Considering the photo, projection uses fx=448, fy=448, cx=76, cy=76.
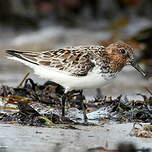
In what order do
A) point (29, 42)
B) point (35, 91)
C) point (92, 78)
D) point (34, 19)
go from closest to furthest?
1. point (92, 78)
2. point (35, 91)
3. point (29, 42)
4. point (34, 19)

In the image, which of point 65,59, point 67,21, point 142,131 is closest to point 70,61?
point 65,59

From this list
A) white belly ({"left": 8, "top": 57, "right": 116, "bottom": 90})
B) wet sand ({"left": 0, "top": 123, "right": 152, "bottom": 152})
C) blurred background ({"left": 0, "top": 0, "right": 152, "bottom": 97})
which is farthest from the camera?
blurred background ({"left": 0, "top": 0, "right": 152, "bottom": 97})

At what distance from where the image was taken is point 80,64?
15.9 feet

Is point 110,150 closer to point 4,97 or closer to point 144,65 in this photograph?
point 4,97

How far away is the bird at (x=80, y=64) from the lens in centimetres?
478

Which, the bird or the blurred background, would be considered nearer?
the bird

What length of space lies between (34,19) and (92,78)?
25.9ft

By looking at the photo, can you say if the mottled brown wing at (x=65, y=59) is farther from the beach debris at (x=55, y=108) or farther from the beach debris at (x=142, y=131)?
the beach debris at (x=142, y=131)

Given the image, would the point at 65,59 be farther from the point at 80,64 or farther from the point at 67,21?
the point at 67,21

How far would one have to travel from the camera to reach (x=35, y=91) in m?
5.55

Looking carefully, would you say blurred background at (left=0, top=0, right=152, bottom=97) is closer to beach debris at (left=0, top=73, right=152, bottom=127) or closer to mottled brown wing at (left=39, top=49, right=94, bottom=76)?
beach debris at (left=0, top=73, right=152, bottom=127)

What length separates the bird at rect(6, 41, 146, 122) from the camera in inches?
188

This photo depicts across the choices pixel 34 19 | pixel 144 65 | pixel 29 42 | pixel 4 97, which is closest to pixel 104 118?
pixel 4 97

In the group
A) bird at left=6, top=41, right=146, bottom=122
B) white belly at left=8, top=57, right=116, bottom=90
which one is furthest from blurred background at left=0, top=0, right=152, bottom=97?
white belly at left=8, top=57, right=116, bottom=90
